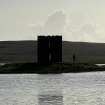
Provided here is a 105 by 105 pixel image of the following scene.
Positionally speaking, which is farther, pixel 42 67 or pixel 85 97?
pixel 42 67

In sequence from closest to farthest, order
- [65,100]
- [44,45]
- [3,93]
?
[65,100] < [3,93] < [44,45]

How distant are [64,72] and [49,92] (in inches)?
1930

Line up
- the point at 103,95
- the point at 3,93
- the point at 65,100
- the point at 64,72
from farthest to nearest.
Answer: the point at 64,72
the point at 3,93
the point at 103,95
the point at 65,100

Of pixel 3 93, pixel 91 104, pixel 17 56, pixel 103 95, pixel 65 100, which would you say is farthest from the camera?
pixel 17 56

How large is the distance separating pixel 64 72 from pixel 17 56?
91.3 meters

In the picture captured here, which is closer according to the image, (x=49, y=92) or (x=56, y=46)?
(x=49, y=92)

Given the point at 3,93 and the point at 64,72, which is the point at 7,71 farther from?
the point at 3,93

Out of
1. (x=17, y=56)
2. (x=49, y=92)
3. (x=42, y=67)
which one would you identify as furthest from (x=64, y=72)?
(x=17, y=56)

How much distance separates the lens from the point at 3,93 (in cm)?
5609

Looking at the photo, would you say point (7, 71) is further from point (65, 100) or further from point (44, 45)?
point (65, 100)

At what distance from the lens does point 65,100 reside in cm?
4709

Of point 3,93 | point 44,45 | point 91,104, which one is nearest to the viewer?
point 91,104

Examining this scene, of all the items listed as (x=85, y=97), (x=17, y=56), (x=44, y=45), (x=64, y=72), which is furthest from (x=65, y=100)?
(x=17, y=56)

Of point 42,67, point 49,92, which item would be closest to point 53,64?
point 42,67
